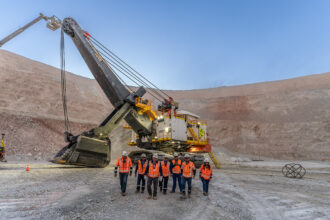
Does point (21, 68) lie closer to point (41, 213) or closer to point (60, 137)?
point (60, 137)

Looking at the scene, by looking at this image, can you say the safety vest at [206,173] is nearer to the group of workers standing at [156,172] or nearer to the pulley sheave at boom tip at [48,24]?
the group of workers standing at [156,172]

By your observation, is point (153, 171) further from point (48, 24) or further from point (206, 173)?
point (48, 24)

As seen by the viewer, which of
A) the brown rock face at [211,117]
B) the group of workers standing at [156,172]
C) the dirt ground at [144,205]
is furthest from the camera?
the brown rock face at [211,117]

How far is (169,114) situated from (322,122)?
3001 cm

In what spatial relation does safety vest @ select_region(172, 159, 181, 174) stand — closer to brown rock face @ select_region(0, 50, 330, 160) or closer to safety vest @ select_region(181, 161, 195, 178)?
safety vest @ select_region(181, 161, 195, 178)

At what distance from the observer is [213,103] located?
48062mm

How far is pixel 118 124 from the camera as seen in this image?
11.5m

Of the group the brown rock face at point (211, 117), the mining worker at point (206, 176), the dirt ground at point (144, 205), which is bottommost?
the dirt ground at point (144, 205)

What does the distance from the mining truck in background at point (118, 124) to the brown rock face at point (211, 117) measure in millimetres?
14951

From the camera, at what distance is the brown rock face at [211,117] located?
2464cm

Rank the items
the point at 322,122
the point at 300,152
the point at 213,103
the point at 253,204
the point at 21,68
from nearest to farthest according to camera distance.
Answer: the point at 253,204
the point at 300,152
the point at 322,122
the point at 21,68
the point at 213,103

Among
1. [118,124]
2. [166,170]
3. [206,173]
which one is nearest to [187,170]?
[206,173]

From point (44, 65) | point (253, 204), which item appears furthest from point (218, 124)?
point (44, 65)

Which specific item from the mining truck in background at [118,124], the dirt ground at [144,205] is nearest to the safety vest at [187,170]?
the dirt ground at [144,205]
